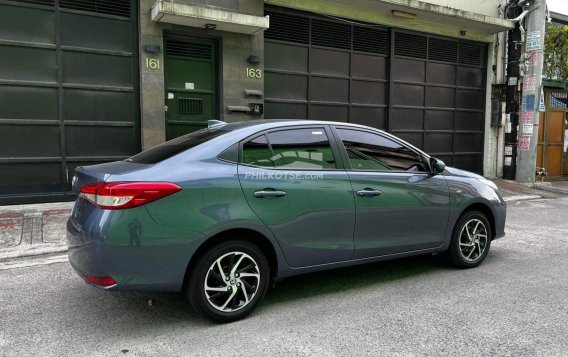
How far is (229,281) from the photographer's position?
146 inches

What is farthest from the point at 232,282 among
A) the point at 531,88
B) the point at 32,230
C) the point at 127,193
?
the point at 531,88

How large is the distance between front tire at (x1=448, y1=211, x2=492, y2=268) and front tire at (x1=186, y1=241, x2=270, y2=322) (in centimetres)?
239

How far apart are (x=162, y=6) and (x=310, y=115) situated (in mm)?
4342

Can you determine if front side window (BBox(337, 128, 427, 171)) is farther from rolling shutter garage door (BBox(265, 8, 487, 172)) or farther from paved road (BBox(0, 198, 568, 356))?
rolling shutter garage door (BBox(265, 8, 487, 172))

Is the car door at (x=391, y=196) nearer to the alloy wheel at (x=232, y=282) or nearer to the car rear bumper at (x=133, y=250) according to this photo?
the alloy wheel at (x=232, y=282)

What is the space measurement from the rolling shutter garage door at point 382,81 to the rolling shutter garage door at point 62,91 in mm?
3228

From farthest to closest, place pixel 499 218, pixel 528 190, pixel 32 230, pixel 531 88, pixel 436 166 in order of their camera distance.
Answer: pixel 531 88, pixel 528 190, pixel 32 230, pixel 499 218, pixel 436 166

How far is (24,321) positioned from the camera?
150 inches

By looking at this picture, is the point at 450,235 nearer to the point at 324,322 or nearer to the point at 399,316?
the point at 399,316

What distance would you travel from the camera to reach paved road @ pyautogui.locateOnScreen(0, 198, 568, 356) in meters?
3.35

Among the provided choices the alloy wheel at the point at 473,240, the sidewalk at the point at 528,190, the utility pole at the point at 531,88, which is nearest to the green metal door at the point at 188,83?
the alloy wheel at the point at 473,240

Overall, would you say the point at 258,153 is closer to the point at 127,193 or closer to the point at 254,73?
the point at 127,193

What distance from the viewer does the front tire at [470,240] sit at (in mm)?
5129

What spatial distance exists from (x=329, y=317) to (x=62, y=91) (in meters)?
6.99
